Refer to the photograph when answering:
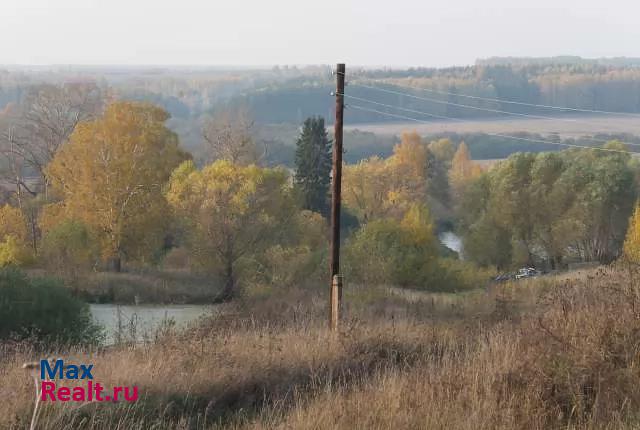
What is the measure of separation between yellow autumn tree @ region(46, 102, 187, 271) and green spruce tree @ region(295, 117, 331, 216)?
22406 millimetres

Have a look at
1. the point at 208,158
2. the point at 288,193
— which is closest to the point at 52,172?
the point at 288,193

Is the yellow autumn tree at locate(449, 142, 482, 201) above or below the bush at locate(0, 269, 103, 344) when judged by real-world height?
below

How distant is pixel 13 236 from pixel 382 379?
3919 centimetres

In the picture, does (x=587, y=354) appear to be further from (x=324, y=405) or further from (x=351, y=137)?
(x=351, y=137)

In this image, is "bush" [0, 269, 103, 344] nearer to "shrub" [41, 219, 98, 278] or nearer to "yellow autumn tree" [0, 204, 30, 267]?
"shrub" [41, 219, 98, 278]

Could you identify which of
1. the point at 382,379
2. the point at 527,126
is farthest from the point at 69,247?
the point at 527,126

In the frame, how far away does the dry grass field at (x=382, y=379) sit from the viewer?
618cm

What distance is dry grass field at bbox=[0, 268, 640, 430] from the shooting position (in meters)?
6.18

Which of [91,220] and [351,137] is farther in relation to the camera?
[351,137]

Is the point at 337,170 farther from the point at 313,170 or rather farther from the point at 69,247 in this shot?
the point at 313,170

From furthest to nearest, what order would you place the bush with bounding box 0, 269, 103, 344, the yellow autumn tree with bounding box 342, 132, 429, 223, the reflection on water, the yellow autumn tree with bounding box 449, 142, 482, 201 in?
the yellow autumn tree with bounding box 449, 142, 482, 201 < the reflection on water < the yellow autumn tree with bounding box 342, 132, 429, 223 < the bush with bounding box 0, 269, 103, 344

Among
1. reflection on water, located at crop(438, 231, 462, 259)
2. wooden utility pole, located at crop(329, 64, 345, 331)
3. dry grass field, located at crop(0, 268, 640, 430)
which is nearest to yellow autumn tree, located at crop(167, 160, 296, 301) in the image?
wooden utility pole, located at crop(329, 64, 345, 331)

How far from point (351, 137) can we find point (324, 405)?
391ft

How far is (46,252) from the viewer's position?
39.4m
